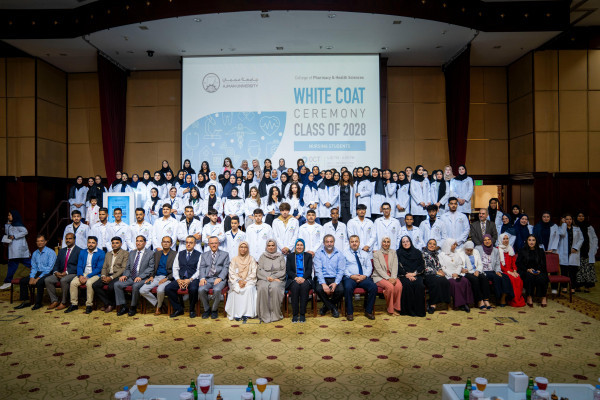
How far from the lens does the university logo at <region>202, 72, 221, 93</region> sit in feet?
32.0

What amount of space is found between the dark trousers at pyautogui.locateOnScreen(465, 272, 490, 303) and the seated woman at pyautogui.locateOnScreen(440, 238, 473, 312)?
0.07 m

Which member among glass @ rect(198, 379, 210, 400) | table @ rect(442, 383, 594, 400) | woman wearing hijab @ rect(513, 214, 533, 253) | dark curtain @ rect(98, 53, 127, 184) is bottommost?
table @ rect(442, 383, 594, 400)

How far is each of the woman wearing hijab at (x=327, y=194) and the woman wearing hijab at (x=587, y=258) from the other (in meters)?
4.22

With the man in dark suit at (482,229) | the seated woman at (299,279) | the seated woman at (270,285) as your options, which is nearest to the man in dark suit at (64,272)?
the seated woman at (270,285)

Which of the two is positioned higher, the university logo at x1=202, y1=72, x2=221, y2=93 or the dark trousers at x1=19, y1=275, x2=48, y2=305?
the university logo at x1=202, y1=72, x2=221, y2=93

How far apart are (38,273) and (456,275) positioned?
20.2 ft

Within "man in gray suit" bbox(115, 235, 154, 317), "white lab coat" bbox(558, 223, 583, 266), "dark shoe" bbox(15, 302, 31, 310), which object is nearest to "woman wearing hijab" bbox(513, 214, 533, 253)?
"white lab coat" bbox(558, 223, 583, 266)

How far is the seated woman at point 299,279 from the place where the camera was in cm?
527

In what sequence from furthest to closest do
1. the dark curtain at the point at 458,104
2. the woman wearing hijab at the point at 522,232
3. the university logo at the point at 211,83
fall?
the university logo at the point at 211,83, the dark curtain at the point at 458,104, the woman wearing hijab at the point at 522,232

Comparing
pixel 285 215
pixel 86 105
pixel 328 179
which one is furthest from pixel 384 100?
pixel 86 105

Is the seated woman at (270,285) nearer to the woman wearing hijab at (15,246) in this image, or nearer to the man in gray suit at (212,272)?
the man in gray suit at (212,272)

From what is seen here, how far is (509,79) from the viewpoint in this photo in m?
10.7

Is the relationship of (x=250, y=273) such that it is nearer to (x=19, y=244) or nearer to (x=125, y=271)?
(x=125, y=271)

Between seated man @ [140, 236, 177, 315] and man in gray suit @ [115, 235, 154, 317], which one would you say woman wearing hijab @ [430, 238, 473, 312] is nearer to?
seated man @ [140, 236, 177, 315]
